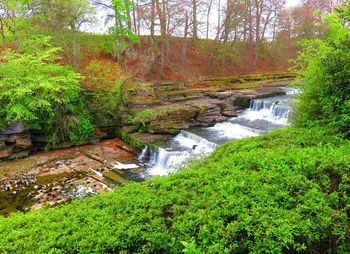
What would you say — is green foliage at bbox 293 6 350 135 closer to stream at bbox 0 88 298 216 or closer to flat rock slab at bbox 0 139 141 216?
stream at bbox 0 88 298 216

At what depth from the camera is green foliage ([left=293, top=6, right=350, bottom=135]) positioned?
15.3ft

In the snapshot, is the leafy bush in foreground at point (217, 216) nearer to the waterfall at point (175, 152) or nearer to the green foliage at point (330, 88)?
the green foliage at point (330, 88)

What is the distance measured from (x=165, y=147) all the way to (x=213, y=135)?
2992mm

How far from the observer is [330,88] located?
16.6 feet

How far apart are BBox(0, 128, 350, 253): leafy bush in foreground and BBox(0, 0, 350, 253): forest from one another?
2cm

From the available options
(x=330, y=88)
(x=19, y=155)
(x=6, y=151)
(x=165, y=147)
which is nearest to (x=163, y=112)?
(x=165, y=147)

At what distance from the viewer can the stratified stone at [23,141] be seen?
972cm

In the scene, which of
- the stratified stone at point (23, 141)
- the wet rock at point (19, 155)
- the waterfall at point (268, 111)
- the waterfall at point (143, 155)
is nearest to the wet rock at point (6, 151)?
the wet rock at point (19, 155)

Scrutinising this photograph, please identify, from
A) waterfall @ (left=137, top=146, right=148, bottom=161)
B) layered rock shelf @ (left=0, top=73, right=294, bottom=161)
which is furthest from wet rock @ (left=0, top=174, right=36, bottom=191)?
waterfall @ (left=137, top=146, right=148, bottom=161)

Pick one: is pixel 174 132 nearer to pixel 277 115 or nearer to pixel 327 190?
pixel 277 115

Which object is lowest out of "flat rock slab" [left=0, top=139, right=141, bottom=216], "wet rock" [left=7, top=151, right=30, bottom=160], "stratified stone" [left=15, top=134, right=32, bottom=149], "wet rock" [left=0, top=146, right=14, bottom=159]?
"flat rock slab" [left=0, top=139, right=141, bottom=216]

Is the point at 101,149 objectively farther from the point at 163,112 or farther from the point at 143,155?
the point at 163,112

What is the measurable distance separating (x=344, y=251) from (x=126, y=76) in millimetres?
12036

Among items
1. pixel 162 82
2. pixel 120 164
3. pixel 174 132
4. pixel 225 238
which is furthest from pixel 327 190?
pixel 162 82
